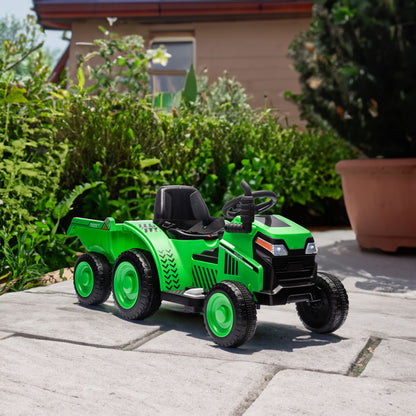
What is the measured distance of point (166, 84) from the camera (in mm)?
10297

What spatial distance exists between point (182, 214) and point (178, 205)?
0.05m

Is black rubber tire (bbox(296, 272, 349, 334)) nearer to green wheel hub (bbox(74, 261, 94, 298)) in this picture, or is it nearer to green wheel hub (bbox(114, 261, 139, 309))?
green wheel hub (bbox(114, 261, 139, 309))

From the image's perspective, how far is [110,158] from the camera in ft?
17.7

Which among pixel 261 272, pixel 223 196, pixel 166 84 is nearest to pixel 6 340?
pixel 261 272

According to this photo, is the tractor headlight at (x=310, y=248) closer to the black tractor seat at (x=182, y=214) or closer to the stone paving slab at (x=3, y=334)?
Answer: the black tractor seat at (x=182, y=214)

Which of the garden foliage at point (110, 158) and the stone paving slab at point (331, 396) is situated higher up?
the garden foliage at point (110, 158)

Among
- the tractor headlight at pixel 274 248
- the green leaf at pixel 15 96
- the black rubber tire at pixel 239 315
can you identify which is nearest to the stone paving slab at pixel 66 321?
the black rubber tire at pixel 239 315

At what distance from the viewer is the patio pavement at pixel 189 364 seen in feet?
6.59

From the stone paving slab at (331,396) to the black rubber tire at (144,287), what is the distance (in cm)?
91

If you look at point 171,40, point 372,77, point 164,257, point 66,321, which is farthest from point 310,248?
point 171,40

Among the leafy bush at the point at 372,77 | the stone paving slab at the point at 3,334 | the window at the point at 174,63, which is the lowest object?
the stone paving slab at the point at 3,334

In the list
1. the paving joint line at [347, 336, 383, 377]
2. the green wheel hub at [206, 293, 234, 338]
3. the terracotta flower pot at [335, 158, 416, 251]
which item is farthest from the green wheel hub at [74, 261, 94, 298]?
the terracotta flower pot at [335, 158, 416, 251]

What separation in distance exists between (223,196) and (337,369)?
4158 millimetres

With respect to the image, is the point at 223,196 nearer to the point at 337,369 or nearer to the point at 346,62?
the point at 346,62
